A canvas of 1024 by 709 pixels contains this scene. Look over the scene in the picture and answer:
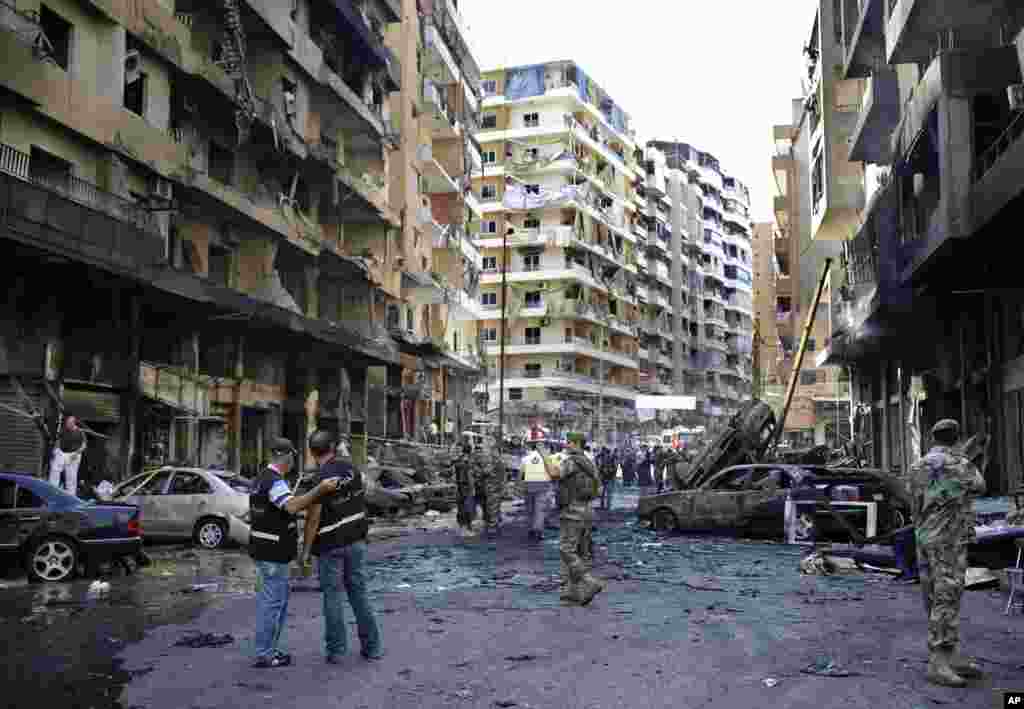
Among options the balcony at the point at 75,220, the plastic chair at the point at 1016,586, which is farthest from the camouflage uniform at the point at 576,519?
the balcony at the point at 75,220

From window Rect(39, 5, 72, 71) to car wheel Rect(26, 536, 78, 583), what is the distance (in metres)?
12.2

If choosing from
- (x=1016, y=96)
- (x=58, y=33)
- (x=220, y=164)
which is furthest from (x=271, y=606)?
(x=220, y=164)

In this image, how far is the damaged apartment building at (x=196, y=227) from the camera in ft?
65.4

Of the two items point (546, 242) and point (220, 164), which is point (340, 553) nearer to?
point (220, 164)

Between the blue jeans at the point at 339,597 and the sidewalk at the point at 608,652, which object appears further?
the blue jeans at the point at 339,597

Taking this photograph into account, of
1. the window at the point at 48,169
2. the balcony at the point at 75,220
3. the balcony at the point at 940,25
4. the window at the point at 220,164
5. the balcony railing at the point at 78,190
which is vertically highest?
the balcony at the point at 940,25

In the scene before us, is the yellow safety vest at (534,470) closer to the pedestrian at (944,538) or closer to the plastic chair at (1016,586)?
the plastic chair at (1016,586)

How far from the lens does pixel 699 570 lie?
13.8 meters

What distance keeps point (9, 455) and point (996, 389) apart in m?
20.1

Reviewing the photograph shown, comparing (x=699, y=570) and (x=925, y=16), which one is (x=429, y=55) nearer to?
(x=925, y=16)

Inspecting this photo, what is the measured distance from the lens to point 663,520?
20141 millimetres

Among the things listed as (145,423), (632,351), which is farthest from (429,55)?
(632,351)

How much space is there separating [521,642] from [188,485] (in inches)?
441

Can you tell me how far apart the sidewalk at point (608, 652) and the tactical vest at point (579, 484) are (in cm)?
109
